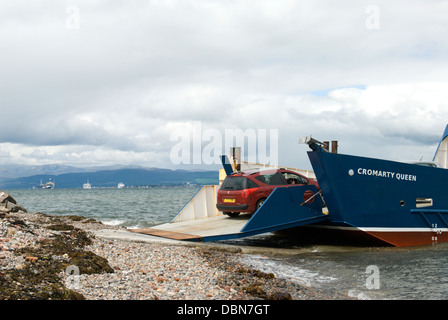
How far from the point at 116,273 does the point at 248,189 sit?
6435mm

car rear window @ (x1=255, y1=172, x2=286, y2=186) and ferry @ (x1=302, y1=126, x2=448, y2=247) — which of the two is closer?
ferry @ (x1=302, y1=126, x2=448, y2=247)

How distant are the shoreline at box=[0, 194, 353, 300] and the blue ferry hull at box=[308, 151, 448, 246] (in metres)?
4.20

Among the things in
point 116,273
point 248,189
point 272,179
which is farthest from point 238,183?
point 116,273

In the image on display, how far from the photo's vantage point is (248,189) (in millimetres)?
13164

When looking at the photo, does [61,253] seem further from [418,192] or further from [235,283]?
[418,192]

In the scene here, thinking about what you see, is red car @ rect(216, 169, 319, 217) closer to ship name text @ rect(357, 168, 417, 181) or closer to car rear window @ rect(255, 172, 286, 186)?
car rear window @ rect(255, 172, 286, 186)

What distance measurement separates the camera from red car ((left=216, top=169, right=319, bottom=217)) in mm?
13180

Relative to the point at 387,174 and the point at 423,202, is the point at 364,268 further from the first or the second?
the point at 423,202

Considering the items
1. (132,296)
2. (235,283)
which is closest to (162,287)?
(132,296)

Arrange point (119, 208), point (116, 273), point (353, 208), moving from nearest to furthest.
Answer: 1. point (116, 273)
2. point (353, 208)
3. point (119, 208)

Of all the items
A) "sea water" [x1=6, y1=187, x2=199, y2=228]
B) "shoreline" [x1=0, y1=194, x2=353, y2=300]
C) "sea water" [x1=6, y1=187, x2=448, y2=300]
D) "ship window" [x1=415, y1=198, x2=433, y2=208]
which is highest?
"ship window" [x1=415, y1=198, x2=433, y2=208]

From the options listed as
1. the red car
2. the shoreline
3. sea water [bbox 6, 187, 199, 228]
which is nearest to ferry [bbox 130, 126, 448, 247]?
the red car

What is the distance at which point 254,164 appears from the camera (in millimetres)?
19938
